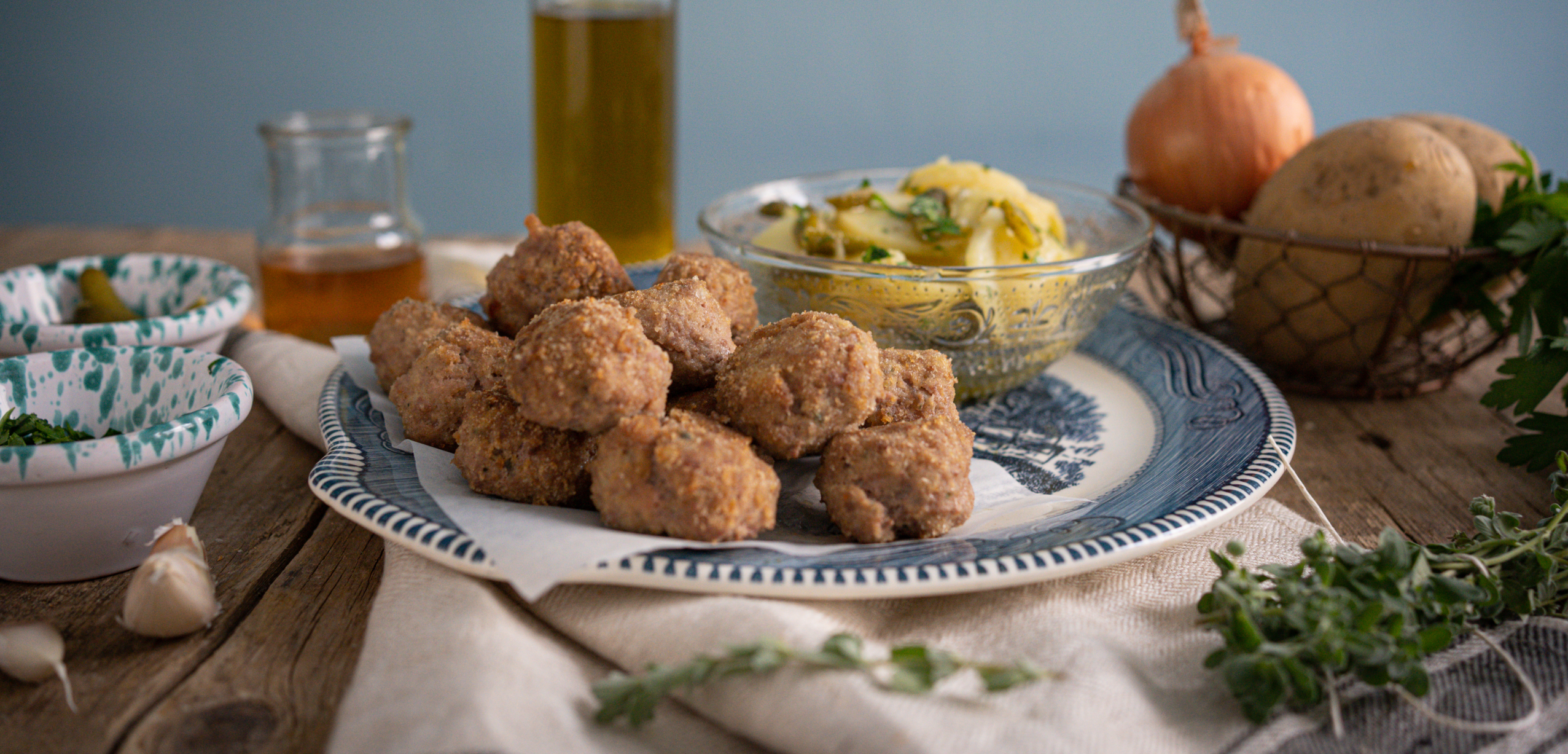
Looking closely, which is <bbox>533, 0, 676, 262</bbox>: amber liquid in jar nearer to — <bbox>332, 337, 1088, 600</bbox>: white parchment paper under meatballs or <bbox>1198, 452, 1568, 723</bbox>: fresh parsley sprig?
<bbox>332, 337, 1088, 600</bbox>: white parchment paper under meatballs

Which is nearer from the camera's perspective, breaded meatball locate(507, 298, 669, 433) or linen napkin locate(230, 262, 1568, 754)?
linen napkin locate(230, 262, 1568, 754)

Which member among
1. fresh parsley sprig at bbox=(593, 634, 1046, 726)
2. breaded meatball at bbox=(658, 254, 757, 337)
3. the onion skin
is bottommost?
fresh parsley sprig at bbox=(593, 634, 1046, 726)

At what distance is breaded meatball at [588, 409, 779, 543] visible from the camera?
1.86 meters

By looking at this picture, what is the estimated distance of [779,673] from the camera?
1.61m

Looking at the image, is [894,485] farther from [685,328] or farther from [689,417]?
[685,328]

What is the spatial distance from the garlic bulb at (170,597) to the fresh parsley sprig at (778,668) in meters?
0.77

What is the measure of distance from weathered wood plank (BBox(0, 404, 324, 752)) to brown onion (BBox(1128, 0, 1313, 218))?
285 centimetres

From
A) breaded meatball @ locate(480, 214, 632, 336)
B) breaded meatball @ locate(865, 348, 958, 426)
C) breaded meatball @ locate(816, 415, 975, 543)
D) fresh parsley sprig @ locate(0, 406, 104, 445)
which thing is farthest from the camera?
breaded meatball @ locate(480, 214, 632, 336)

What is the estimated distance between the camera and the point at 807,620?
5.76 feet

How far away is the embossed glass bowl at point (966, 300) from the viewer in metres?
2.69

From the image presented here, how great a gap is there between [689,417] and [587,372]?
8.5 inches

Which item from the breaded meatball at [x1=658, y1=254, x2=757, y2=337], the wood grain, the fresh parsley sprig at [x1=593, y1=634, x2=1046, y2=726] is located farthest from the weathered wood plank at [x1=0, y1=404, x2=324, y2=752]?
the breaded meatball at [x1=658, y1=254, x2=757, y2=337]

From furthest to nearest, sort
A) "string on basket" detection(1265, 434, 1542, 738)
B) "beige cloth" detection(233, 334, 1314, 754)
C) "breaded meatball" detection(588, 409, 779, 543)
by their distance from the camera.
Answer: "breaded meatball" detection(588, 409, 779, 543) → "string on basket" detection(1265, 434, 1542, 738) → "beige cloth" detection(233, 334, 1314, 754)

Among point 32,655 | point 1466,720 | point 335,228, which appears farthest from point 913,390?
point 335,228
